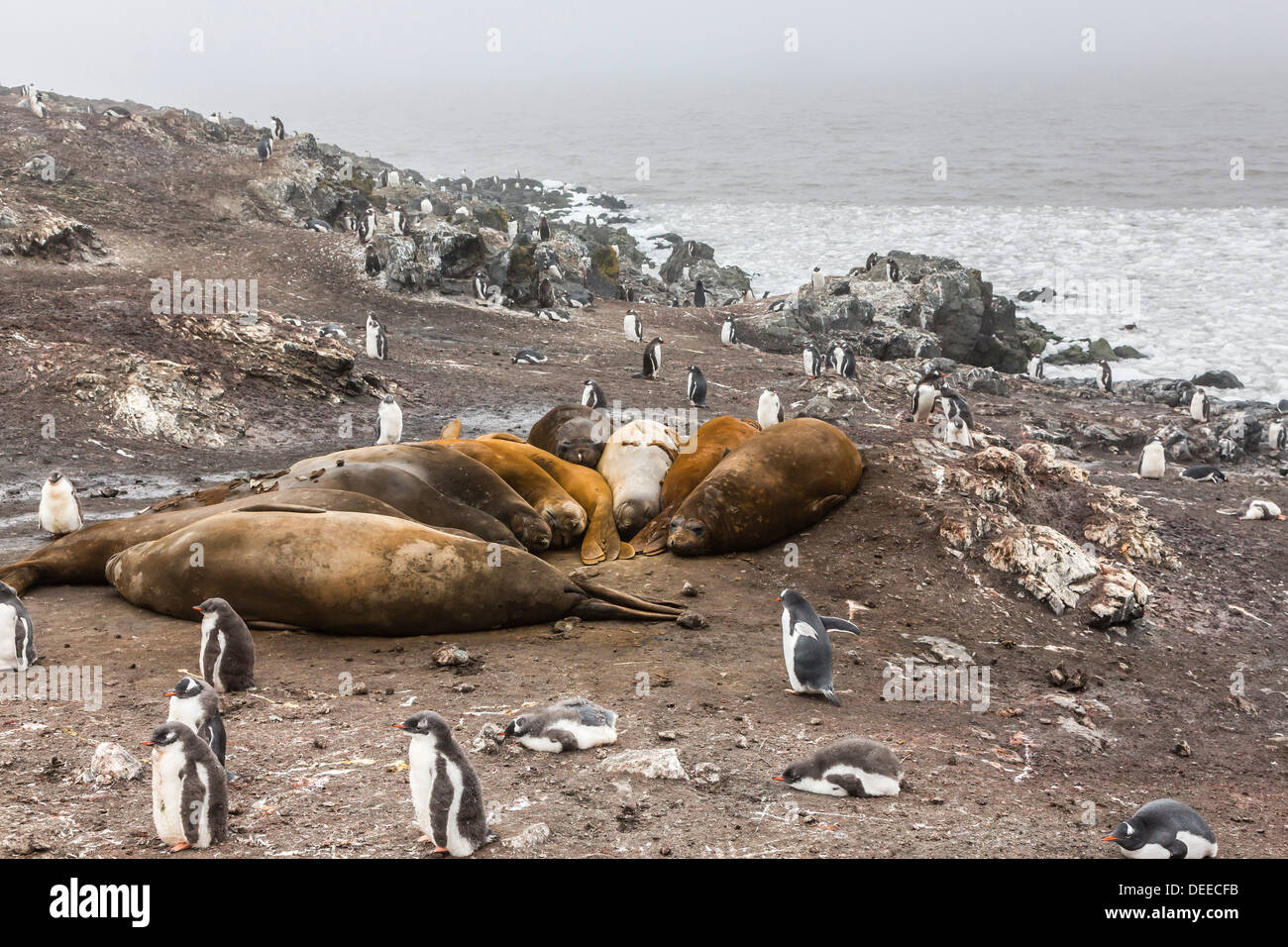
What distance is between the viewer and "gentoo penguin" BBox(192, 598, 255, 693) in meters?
6.98

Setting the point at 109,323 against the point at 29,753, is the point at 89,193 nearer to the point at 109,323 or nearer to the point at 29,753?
the point at 109,323

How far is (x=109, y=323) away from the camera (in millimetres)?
15844

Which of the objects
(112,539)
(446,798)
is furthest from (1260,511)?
(112,539)

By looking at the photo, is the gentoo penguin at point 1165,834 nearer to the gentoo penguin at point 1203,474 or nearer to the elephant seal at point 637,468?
the elephant seal at point 637,468

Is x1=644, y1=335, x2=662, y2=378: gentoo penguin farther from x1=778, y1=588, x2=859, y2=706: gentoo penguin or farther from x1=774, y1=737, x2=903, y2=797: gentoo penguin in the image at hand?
x1=774, y1=737, x2=903, y2=797: gentoo penguin

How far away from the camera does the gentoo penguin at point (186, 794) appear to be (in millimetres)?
4676

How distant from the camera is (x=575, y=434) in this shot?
37.9 feet

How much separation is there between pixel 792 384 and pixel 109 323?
11.9 m

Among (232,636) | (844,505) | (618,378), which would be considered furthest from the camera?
(618,378)

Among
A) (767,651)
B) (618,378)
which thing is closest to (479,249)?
(618,378)

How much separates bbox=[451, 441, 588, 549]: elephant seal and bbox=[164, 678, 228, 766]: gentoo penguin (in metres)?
4.56

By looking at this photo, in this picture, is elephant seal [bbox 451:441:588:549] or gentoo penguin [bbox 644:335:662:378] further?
gentoo penguin [bbox 644:335:662:378]

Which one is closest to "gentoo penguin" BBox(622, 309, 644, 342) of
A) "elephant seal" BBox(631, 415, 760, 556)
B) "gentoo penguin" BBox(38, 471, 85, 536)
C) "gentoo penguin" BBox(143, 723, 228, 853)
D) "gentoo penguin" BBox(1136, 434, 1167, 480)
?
"gentoo penguin" BBox(1136, 434, 1167, 480)

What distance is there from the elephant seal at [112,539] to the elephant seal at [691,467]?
2414 mm
